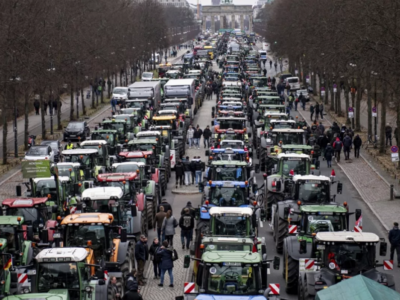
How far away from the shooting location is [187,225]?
96.1 ft

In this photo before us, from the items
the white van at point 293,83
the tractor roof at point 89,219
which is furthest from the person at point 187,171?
the white van at point 293,83

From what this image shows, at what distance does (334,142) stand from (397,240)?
22.2m

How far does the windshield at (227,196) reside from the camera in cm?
2880

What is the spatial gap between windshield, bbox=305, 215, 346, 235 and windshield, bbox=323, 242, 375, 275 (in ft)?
11.5

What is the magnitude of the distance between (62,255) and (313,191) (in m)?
10.9

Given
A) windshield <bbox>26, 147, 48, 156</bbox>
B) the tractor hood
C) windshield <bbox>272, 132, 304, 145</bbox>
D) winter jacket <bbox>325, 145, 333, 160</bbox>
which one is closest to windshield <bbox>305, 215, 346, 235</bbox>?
the tractor hood

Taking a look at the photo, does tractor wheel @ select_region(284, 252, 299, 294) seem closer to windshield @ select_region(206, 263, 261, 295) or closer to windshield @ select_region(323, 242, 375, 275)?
windshield @ select_region(323, 242, 375, 275)

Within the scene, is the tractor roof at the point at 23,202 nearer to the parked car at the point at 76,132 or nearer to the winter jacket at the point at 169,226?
the winter jacket at the point at 169,226

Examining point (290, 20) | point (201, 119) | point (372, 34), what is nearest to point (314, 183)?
point (372, 34)

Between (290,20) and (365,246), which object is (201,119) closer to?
(290,20)

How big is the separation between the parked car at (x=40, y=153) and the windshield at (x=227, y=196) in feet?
66.5

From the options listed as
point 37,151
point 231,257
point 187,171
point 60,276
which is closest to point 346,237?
point 231,257

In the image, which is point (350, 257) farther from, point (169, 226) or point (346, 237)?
point (169, 226)

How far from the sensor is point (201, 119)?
68562mm
